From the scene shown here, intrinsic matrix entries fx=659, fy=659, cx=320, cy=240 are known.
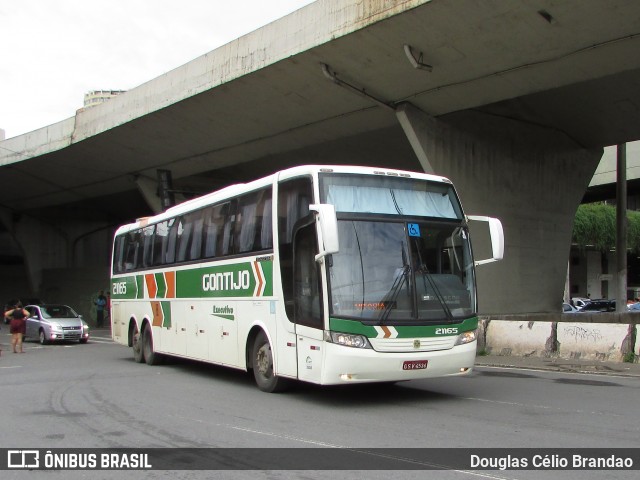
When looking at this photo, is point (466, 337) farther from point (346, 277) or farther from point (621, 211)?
point (621, 211)

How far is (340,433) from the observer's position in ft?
25.2

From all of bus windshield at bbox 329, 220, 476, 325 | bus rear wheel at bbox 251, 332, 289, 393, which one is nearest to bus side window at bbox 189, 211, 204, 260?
bus rear wheel at bbox 251, 332, 289, 393

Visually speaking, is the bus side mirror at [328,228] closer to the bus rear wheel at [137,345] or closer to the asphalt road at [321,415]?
the asphalt road at [321,415]

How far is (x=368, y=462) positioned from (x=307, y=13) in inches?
571

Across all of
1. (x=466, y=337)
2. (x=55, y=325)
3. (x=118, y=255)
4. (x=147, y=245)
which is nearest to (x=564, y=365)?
(x=466, y=337)

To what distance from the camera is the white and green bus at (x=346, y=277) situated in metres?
8.92

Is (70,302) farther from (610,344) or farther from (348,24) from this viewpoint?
(610,344)

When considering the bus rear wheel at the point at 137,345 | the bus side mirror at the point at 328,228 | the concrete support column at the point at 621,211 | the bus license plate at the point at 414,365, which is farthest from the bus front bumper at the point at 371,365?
the concrete support column at the point at 621,211

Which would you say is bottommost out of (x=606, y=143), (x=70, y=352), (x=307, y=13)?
(x=70, y=352)

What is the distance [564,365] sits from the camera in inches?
589

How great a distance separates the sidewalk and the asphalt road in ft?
2.27

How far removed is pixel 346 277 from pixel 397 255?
820 millimetres

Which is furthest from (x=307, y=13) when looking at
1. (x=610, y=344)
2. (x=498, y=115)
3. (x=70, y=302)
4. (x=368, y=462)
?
(x=70, y=302)

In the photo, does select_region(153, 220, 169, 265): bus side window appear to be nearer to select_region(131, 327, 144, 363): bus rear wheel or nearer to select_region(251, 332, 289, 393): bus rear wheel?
select_region(131, 327, 144, 363): bus rear wheel
